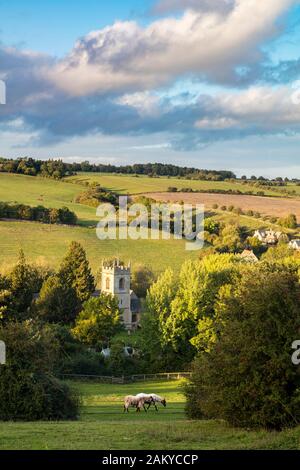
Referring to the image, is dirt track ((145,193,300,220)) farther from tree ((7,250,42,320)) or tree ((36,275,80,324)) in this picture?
tree ((36,275,80,324))

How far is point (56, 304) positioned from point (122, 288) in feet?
45.6

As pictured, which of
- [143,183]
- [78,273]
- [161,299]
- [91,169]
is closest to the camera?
[161,299]

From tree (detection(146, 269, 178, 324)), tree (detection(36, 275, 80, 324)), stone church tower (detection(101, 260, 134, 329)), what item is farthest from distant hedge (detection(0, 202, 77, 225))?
tree (detection(146, 269, 178, 324))

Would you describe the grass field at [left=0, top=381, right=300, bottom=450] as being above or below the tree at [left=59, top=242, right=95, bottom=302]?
above

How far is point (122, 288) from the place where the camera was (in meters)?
85.7

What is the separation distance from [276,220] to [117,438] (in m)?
107

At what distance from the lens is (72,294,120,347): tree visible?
217 ft

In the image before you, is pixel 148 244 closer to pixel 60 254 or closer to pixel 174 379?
pixel 60 254

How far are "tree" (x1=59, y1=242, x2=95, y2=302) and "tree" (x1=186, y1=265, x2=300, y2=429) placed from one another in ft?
196

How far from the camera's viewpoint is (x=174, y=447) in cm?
1795

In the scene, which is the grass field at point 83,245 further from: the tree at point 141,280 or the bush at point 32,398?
the bush at point 32,398

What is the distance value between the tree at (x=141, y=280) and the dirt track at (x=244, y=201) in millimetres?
33002

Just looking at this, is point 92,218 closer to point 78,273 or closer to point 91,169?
point 78,273

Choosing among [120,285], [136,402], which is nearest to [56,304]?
[120,285]
